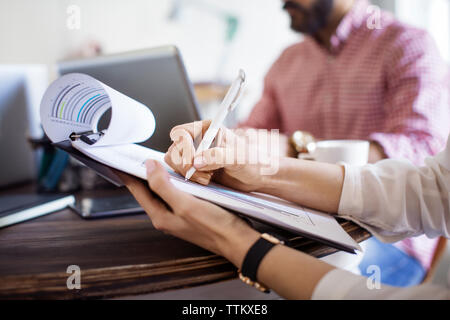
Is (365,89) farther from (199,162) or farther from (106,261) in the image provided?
(106,261)

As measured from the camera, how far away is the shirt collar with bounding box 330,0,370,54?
41.4 inches

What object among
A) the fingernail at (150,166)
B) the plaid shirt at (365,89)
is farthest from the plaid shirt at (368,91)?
the fingernail at (150,166)

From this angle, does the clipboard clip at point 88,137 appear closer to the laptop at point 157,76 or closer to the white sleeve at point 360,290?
the laptop at point 157,76

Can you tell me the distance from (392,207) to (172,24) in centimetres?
189

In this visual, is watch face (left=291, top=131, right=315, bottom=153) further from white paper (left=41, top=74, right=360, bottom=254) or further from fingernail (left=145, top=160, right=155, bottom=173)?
fingernail (left=145, top=160, right=155, bottom=173)

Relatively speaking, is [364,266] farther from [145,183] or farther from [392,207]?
[145,183]

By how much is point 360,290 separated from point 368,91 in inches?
31.7

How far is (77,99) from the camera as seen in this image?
375 mm

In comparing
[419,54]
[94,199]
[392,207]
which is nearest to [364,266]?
[392,207]

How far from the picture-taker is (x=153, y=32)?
2.00m

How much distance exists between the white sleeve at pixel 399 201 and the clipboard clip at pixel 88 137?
31 centimetres

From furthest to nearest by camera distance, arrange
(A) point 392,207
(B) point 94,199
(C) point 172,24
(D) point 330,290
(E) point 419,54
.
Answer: (C) point 172,24 → (E) point 419,54 → (B) point 94,199 → (A) point 392,207 → (D) point 330,290

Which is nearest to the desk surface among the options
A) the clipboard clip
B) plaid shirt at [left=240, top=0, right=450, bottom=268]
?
the clipboard clip
